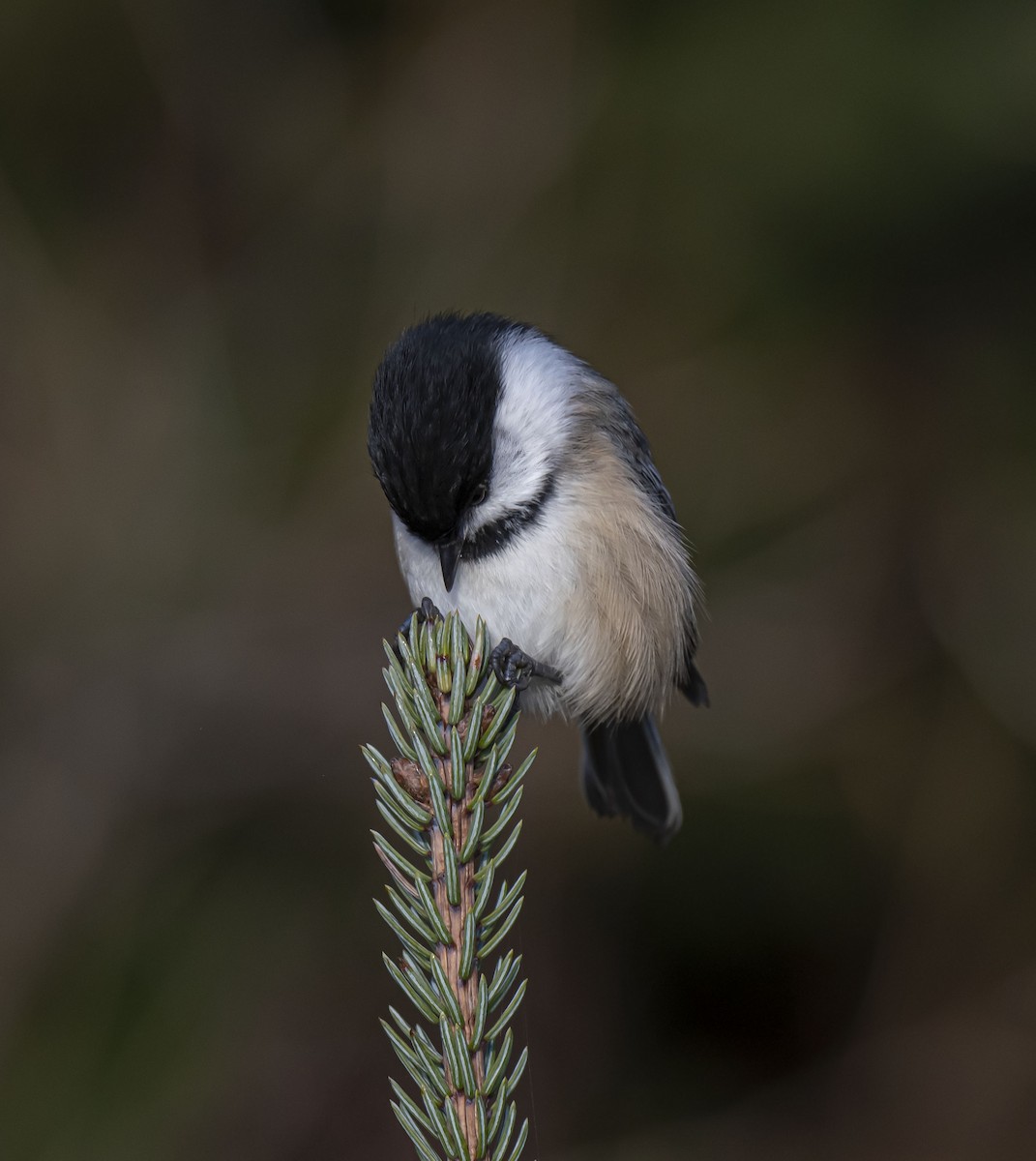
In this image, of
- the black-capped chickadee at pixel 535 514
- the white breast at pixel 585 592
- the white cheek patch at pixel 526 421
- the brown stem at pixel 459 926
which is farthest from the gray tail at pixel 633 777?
the brown stem at pixel 459 926

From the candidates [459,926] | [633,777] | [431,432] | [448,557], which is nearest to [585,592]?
[448,557]

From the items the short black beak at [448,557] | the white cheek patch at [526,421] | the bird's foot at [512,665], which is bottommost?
the bird's foot at [512,665]

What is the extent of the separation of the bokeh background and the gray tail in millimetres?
345

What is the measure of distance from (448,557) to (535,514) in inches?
7.9

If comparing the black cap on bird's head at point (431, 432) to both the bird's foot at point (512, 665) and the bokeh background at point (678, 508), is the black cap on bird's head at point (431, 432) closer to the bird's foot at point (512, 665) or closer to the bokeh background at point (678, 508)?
the bird's foot at point (512, 665)

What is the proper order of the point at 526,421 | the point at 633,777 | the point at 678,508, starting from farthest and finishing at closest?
the point at 678,508 → the point at 633,777 → the point at 526,421

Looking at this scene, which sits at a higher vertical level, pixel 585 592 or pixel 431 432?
pixel 431 432

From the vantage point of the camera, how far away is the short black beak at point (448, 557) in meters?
1.90

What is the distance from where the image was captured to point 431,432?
1761 mm

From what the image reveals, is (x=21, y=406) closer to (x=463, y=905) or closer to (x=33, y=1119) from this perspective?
(x=33, y=1119)

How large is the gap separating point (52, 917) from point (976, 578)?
2.59 m

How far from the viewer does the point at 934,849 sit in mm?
2781

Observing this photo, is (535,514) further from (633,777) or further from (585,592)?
(633,777)

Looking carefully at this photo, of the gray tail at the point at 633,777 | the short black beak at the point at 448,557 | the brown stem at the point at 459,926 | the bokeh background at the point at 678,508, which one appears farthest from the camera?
the bokeh background at the point at 678,508
